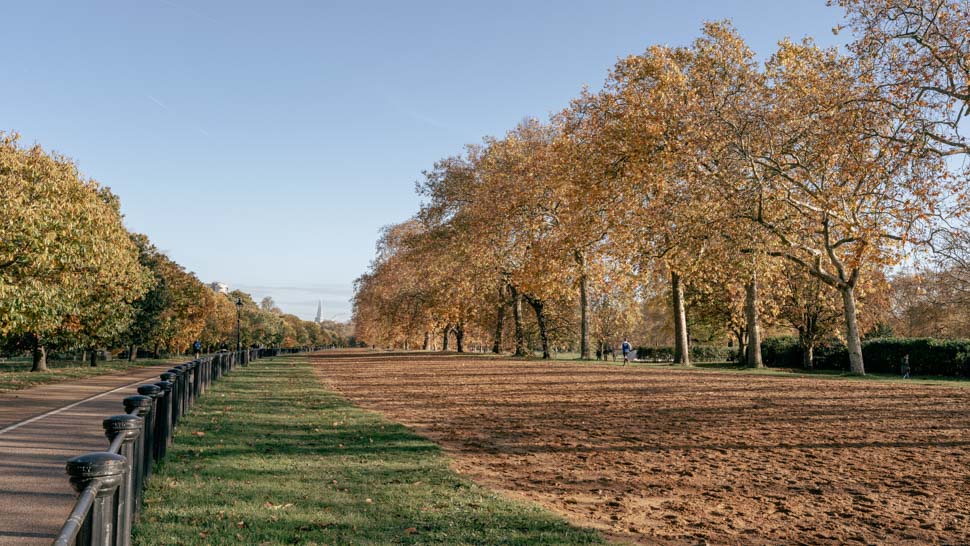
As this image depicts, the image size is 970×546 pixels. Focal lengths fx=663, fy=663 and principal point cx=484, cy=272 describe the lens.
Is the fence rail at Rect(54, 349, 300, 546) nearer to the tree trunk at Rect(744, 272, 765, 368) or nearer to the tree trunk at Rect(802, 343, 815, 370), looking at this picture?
the tree trunk at Rect(744, 272, 765, 368)

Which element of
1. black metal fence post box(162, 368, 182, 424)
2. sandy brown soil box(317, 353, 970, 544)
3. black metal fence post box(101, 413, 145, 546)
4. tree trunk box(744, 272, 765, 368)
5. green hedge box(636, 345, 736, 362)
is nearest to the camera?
black metal fence post box(101, 413, 145, 546)

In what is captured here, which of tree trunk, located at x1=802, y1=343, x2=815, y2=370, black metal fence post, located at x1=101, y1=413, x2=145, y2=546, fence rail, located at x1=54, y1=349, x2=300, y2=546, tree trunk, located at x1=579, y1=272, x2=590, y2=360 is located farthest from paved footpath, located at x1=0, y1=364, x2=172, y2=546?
tree trunk, located at x1=802, y1=343, x2=815, y2=370

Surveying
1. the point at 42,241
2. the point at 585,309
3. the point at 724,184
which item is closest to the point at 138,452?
the point at 42,241

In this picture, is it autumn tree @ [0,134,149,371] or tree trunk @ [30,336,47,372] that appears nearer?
autumn tree @ [0,134,149,371]

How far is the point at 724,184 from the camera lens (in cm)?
2394

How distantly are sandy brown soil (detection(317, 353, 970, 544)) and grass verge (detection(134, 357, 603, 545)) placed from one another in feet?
2.07

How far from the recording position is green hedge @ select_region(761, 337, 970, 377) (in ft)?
102

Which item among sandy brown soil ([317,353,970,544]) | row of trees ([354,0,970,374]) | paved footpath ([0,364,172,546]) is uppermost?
row of trees ([354,0,970,374])

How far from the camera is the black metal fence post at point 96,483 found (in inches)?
122

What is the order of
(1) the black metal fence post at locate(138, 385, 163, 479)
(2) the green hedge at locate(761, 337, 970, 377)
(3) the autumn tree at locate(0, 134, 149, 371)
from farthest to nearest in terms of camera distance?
(2) the green hedge at locate(761, 337, 970, 377) → (3) the autumn tree at locate(0, 134, 149, 371) → (1) the black metal fence post at locate(138, 385, 163, 479)

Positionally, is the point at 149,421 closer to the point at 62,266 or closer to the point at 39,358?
the point at 62,266

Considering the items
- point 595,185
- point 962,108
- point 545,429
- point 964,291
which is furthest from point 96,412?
point 964,291

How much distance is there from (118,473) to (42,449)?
7520 mm

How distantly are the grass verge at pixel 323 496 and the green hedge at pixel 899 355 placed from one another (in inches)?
1198
